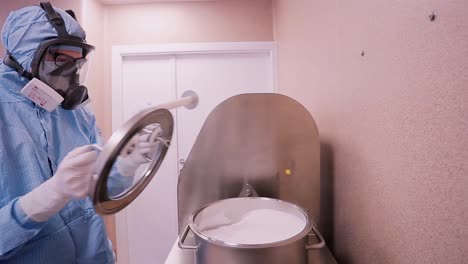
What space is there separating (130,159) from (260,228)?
0.35 m

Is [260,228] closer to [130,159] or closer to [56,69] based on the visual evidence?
[130,159]

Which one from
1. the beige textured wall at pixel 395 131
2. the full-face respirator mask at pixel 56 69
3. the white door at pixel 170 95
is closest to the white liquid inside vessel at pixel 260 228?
the beige textured wall at pixel 395 131

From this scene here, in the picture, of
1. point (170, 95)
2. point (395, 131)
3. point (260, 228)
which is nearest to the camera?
point (395, 131)

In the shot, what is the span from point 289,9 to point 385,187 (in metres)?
1.26

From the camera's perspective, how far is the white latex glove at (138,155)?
1.91 ft

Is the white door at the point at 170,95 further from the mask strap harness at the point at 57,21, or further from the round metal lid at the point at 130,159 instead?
the round metal lid at the point at 130,159

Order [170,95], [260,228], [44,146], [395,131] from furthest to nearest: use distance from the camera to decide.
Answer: [170,95] → [44,146] → [260,228] → [395,131]

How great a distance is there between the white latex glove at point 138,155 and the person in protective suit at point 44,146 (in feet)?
0.23

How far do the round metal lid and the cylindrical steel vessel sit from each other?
16 cm

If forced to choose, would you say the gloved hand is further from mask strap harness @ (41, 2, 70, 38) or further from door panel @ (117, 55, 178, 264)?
door panel @ (117, 55, 178, 264)

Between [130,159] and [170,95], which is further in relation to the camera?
[170,95]

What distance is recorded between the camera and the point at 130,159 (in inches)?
25.2

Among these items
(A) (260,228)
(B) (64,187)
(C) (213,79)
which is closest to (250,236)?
(A) (260,228)

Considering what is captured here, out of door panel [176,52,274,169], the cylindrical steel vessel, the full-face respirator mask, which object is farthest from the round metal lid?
door panel [176,52,274,169]
